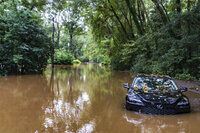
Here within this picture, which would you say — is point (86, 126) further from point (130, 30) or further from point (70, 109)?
point (130, 30)

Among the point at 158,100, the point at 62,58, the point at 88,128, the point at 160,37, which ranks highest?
the point at 160,37

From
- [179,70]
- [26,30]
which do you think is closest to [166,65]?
[179,70]

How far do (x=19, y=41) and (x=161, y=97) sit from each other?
590 inches

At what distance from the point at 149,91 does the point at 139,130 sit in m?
1.81

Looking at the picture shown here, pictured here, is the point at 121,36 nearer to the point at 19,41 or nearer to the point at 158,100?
the point at 19,41

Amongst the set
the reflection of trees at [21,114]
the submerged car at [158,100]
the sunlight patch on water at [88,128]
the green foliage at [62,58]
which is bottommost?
the sunlight patch on water at [88,128]

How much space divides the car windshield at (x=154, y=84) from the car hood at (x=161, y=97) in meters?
0.50

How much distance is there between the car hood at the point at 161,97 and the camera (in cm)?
491

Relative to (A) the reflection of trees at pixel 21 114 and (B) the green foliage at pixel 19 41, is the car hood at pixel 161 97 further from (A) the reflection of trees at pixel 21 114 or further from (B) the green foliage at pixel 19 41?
(B) the green foliage at pixel 19 41

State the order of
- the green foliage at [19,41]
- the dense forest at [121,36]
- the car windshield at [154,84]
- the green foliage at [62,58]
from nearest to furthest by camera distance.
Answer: the car windshield at [154,84], the dense forest at [121,36], the green foliage at [19,41], the green foliage at [62,58]

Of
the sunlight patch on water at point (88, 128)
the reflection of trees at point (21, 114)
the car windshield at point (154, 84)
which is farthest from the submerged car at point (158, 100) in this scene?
the reflection of trees at point (21, 114)

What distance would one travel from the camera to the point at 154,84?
6.07 meters

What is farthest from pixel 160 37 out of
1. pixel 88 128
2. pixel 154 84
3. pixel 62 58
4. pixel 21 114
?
pixel 62 58

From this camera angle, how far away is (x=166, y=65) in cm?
1341
